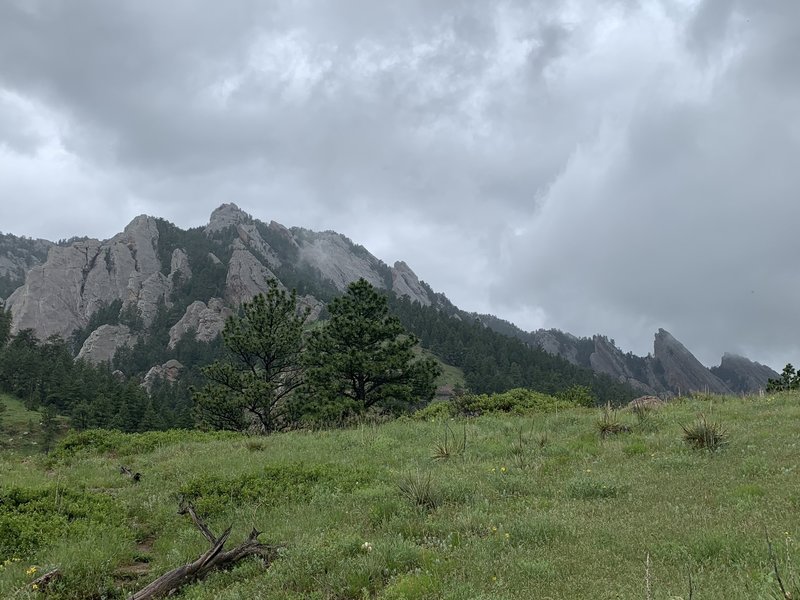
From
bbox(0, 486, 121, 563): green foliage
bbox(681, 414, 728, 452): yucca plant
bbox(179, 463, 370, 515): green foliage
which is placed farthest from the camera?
bbox(681, 414, 728, 452): yucca plant

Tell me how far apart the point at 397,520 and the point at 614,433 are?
8.97 metres

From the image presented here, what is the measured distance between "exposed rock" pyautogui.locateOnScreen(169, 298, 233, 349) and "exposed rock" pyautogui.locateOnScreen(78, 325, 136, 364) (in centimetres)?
1497

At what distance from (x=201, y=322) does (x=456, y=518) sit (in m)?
176

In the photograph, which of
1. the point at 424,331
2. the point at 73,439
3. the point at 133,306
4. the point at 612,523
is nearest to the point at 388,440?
the point at 612,523

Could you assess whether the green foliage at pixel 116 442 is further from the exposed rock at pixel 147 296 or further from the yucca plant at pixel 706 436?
the exposed rock at pixel 147 296

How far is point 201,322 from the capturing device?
170 m

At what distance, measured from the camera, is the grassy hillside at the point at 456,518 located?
17.9ft

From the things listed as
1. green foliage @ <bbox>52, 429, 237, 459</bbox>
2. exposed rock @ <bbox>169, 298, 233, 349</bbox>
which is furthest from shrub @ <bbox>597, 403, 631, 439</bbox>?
exposed rock @ <bbox>169, 298, 233, 349</bbox>

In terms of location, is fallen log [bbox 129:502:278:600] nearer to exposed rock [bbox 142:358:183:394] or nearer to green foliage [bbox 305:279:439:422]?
green foliage [bbox 305:279:439:422]

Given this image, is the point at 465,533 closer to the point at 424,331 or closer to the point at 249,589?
the point at 249,589

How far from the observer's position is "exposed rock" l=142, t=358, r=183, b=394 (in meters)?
136

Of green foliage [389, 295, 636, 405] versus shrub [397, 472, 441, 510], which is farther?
green foliage [389, 295, 636, 405]

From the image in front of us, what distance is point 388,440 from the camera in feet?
52.5

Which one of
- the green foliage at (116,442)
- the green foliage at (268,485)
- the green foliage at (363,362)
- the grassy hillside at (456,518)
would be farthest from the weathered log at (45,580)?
the green foliage at (363,362)
